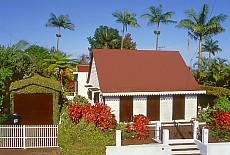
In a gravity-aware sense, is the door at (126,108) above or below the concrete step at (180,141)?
above

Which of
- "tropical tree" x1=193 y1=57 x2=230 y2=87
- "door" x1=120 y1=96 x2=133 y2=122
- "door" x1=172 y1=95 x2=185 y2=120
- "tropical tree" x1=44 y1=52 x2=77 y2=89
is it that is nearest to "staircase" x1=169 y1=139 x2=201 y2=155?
"door" x1=120 y1=96 x2=133 y2=122

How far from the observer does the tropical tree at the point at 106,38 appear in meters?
59.5

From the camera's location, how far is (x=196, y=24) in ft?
126

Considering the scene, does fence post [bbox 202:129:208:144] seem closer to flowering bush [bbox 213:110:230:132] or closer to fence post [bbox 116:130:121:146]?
flowering bush [bbox 213:110:230:132]

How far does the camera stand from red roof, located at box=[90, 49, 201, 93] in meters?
19.7

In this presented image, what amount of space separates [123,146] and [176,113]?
8.05m

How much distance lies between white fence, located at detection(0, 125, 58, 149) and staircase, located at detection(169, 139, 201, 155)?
565 centimetres

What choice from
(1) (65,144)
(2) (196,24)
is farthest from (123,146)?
(2) (196,24)

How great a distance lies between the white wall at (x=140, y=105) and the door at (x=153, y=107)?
28 cm

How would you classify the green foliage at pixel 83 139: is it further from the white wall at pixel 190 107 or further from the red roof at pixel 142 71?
the white wall at pixel 190 107

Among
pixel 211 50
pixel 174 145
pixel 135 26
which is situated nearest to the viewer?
pixel 174 145

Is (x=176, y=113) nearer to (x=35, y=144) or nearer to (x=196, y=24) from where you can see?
(x=35, y=144)

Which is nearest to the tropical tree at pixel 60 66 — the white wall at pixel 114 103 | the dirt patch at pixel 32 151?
the white wall at pixel 114 103

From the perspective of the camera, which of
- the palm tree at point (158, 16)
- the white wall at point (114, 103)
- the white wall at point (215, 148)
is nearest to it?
the white wall at point (215, 148)
